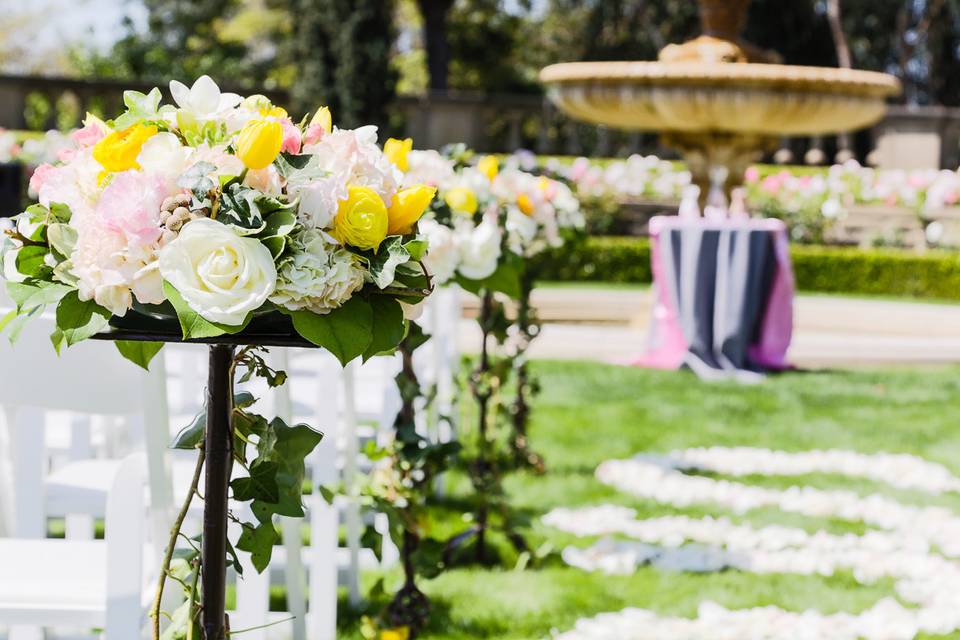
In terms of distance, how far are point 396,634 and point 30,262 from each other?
6.13ft

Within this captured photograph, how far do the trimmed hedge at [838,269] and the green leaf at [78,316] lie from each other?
11.2m

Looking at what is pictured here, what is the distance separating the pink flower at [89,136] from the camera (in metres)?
1.80

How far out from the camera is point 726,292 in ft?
26.7

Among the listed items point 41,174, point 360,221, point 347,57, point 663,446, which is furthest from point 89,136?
point 347,57

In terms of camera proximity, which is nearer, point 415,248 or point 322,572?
point 415,248

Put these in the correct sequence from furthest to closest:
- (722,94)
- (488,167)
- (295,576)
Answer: (722,94) < (488,167) < (295,576)

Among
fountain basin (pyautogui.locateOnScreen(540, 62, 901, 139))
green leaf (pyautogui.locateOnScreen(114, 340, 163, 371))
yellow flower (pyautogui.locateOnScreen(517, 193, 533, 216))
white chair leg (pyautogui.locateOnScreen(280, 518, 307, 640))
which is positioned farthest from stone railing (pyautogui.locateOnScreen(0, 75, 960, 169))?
green leaf (pyautogui.locateOnScreen(114, 340, 163, 371))

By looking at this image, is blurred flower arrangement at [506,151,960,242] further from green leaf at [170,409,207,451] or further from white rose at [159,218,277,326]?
white rose at [159,218,277,326]

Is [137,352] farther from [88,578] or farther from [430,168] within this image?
[430,168]

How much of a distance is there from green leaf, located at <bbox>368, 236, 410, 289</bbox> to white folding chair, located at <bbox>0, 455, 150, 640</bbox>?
47 centimetres

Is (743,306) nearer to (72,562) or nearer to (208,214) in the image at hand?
(72,562)

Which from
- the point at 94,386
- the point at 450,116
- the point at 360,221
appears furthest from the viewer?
the point at 450,116

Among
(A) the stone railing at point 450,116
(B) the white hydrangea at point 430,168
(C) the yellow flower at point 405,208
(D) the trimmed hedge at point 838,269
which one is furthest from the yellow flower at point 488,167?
(A) the stone railing at point 450,116

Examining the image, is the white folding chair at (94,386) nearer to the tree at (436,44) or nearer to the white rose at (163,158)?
the white rose at (163,158)
